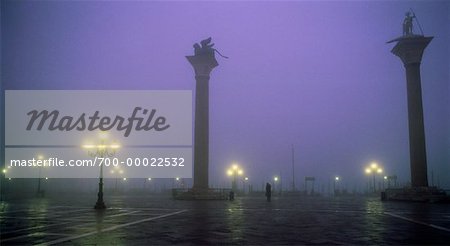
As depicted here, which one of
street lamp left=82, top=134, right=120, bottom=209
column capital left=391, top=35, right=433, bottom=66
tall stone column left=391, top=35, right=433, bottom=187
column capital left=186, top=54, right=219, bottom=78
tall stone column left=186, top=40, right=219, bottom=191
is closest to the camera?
street lamp left=82, top=134, right=120, bottom=209

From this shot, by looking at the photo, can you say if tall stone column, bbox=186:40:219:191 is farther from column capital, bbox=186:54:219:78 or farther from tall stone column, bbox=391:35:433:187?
tall stone column, bbox=391:35:433:187

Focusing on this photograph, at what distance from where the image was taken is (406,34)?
45.5 m

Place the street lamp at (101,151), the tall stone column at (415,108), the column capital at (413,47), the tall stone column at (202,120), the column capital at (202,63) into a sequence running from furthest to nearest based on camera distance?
1. the column capital at (202,63)
2. the tall stone column at (202,120)
3. the column capital at (413,47)
4. the tall stone column at (415,108)
5. the street lamp at (101,151)

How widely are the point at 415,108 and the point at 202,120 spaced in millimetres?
24336

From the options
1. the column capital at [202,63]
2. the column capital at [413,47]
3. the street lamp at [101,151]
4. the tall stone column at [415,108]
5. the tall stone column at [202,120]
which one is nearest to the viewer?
the street lamp at [101,151]

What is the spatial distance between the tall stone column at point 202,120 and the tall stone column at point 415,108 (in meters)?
22.9

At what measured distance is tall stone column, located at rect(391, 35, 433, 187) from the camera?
1599 inches

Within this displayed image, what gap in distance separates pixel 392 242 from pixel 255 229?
4.85 metres

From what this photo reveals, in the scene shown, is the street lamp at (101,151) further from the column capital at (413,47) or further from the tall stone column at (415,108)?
the column capital at (413,47)

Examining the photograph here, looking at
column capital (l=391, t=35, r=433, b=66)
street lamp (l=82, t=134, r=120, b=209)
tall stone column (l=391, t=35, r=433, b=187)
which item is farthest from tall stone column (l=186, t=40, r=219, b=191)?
tall stone column (l=391, t=35, r=433, b=187)

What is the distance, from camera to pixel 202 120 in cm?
4669

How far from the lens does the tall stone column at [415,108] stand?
40.6 meters

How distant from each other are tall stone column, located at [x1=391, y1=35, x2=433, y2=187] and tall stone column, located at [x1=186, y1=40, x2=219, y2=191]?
22864 millimetres

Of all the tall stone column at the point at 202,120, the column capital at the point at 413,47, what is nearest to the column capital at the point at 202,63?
the tall stone column at the point at 202,120
